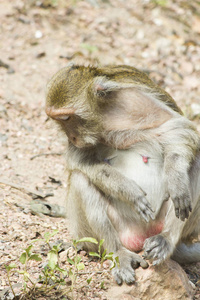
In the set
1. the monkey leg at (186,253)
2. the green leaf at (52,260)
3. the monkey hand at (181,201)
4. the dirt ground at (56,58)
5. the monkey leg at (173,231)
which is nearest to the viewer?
the green leaf at (52,260)

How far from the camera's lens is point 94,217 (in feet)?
16.6

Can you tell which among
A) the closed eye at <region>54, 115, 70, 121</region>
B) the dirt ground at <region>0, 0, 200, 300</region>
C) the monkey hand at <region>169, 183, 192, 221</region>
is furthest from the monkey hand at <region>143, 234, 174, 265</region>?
the closed eye at <region>54, 115, 70, 121</region>

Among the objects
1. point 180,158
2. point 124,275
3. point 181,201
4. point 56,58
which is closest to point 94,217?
point 124,275

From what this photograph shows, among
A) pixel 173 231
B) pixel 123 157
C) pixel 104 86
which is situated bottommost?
pixel 173 231

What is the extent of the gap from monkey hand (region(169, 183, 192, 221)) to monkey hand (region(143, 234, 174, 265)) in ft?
1.20

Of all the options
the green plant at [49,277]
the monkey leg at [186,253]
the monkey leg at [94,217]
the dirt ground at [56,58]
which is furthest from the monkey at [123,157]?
the dirt ground at [56,58]

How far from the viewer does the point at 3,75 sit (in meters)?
9.14

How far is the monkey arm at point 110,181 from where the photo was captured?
16.0ft

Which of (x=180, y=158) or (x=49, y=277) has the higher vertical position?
(x=180, y=158)

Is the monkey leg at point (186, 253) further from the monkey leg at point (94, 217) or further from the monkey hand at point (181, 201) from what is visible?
the monkey hand at point (181, 201)

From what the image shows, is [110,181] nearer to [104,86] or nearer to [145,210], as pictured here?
[145,210]

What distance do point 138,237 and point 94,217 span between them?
56 cm

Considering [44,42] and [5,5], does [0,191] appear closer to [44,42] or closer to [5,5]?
[44,42]

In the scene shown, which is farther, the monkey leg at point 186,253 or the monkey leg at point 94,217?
the monkey leg at point 186,253
